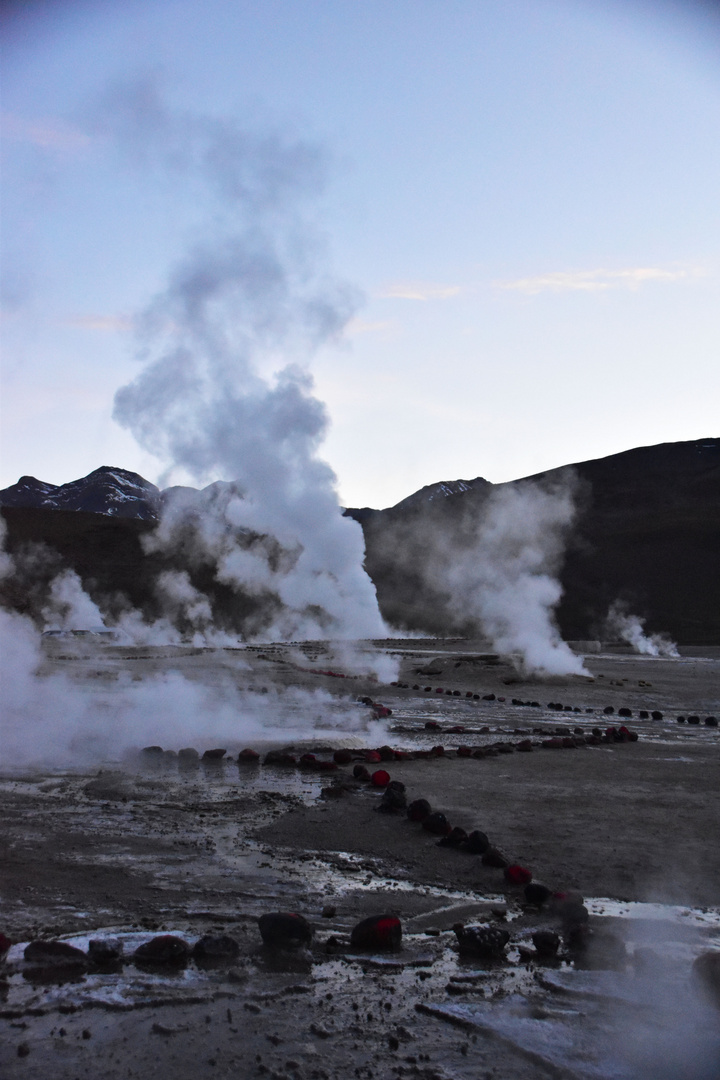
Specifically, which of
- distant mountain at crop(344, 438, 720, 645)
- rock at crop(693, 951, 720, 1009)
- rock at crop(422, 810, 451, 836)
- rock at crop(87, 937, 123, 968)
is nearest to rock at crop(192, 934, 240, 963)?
rock at crop(87, 937, 123, 968)

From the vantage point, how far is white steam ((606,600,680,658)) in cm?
6331

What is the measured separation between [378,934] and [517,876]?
2163mm

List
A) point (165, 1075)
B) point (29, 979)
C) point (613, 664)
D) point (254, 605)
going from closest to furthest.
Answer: point (165, 1075)
point (29, 979)
point (613, 664)
point (254, 605)

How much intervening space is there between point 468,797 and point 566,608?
285ft

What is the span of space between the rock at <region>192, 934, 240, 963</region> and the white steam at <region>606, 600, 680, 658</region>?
5663 centimetres

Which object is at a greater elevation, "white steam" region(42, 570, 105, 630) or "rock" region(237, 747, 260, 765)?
"white steam" region(42, 570, 105, 630)

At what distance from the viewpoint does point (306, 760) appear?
14.0 metres

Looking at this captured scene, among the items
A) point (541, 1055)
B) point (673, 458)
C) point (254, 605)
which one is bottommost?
point (541, 1055)

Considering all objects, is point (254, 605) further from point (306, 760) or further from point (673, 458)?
point (673, 458)

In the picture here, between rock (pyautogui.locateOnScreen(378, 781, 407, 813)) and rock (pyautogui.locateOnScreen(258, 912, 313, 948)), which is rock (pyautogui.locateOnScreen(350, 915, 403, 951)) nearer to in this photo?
rock (pyautogui.locateOnScreen(258, 912, 313, 948))

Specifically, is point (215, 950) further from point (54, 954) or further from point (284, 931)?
point (54, 954)

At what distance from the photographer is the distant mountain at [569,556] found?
8781 centimetres

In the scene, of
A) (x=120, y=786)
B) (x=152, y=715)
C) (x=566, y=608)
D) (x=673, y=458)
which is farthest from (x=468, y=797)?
(x=673, y=458)

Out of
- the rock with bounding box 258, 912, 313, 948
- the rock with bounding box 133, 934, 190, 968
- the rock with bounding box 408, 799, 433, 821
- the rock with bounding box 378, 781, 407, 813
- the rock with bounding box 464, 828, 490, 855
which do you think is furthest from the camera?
the rock with bounding box 378, 781, 407, 813
